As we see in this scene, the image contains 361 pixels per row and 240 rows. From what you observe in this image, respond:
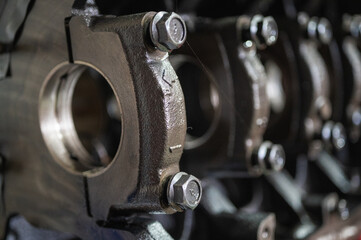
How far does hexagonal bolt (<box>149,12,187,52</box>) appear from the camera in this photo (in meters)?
0.67

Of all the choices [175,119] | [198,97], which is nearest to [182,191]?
[175,119]

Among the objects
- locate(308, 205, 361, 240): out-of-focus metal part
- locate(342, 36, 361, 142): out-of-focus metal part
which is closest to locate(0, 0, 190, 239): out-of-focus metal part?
locate(308, 205, 361, 240): out-of-focus metal part

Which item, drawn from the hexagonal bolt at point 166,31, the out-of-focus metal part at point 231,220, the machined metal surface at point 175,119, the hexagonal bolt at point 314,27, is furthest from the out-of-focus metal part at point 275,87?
the hexagonal bolt at point 166,31

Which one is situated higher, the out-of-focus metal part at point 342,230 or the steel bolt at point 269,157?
the steel bolt at point 269,157

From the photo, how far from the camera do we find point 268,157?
1057mm

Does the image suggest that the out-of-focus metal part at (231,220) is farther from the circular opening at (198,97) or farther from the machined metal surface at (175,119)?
the circular opening at (198,97)

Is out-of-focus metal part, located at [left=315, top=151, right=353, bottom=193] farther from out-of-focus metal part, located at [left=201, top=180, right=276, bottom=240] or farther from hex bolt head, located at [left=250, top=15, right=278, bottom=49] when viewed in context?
hex bolt head, located at [left=250, top=15, right=278, bottom=49]

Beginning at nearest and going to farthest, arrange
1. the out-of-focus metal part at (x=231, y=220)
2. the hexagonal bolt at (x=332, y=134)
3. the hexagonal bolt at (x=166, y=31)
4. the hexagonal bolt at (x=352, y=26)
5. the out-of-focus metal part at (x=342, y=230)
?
the hexagonal bolt at (x=166, y=31), the out-of-focus metal part at (x=231, y=220), the out-of-focus metal part at (x=342, y=230), the hexagonal bolt at (x=332, y=134), the hexagonal bolt at (x=352, y=26)

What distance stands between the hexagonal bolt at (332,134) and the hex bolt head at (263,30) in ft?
1.59

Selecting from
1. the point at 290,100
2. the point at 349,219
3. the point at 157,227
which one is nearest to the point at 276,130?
the point at 290,100

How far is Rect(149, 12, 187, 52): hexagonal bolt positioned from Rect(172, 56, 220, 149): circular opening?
1.45ft

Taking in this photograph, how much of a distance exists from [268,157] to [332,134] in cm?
46

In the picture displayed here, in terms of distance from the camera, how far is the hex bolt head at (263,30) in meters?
1.00

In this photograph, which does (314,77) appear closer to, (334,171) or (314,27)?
(314,27)
